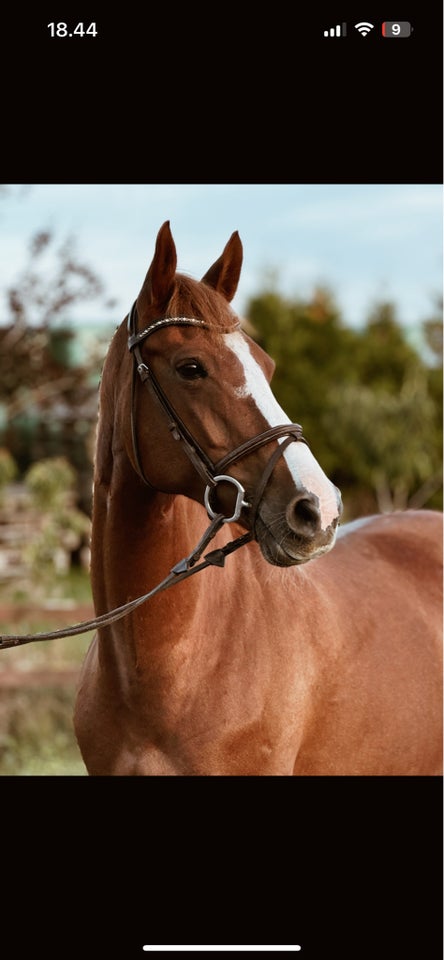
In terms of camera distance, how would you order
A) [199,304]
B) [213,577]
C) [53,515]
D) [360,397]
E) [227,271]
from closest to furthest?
[199,304]
[227,271]
[213,577]
[53,515]
[360,397]

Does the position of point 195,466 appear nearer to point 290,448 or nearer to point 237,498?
point 237,498

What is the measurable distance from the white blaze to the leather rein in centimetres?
3

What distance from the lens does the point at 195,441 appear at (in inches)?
101

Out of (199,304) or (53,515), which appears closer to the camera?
(199,304)

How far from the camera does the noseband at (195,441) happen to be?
242cm

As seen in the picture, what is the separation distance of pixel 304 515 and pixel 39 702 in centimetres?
603
